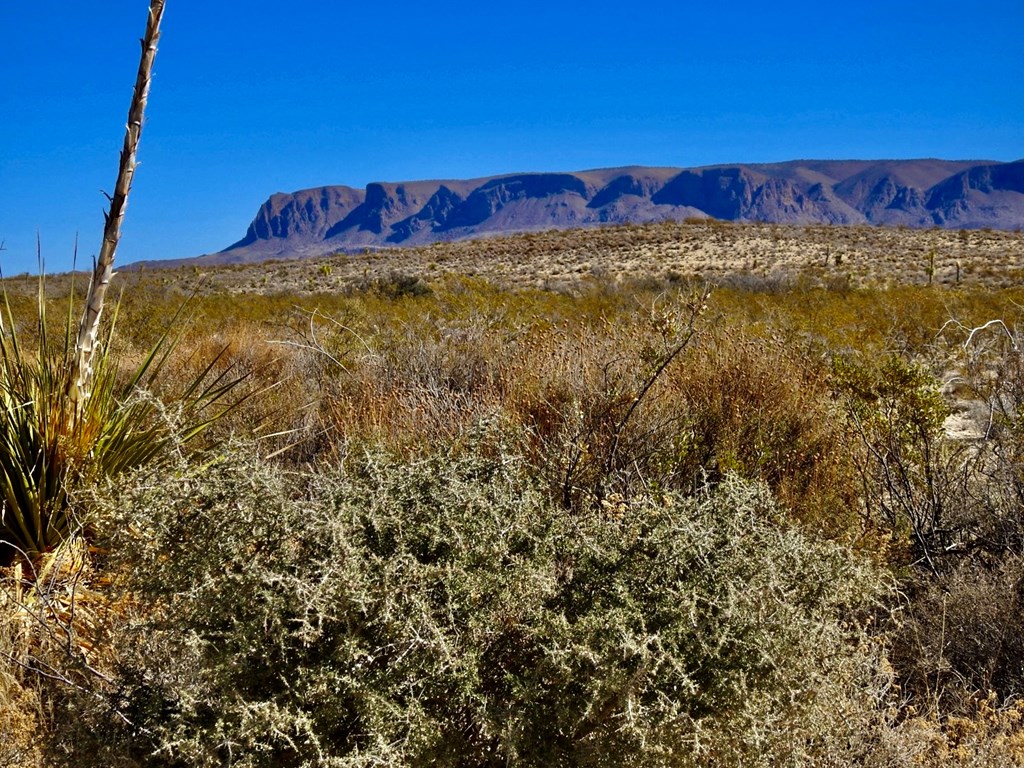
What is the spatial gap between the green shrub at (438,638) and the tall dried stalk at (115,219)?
175 cm

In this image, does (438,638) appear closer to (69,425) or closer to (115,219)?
(69,425)

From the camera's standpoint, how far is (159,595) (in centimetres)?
224

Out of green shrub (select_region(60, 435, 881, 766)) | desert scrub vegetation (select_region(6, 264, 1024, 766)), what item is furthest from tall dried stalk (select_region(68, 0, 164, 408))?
green shrub (select_region(60, 435, 881, 766))

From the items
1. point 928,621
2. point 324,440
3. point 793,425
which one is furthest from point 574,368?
point 928,621

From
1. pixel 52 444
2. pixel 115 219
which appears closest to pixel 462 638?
pixel 52 444

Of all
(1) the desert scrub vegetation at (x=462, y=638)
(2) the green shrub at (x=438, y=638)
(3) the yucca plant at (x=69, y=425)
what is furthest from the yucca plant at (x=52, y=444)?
(2) the green shrub at (x=438, y=638)

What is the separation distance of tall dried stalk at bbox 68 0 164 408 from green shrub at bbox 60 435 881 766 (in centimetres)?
175

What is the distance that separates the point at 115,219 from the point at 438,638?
9.77ft

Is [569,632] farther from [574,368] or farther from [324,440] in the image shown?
[324,440]

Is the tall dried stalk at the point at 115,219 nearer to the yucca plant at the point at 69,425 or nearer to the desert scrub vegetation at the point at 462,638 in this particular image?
the yucca plant at the point at 69,425

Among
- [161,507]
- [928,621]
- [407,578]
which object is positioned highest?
[161,507]

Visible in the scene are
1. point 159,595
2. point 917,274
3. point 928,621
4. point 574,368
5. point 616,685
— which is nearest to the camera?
point 616,685

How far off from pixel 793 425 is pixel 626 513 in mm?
2949

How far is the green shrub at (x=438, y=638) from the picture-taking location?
2.05 m
